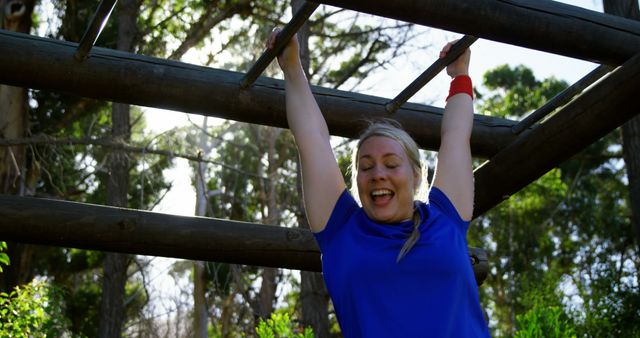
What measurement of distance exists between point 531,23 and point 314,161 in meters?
0.83

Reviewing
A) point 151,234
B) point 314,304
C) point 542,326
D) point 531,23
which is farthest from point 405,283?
point 314,304

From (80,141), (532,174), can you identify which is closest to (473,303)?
(532,174)

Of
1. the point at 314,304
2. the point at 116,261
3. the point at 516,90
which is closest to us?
the point at 314,304

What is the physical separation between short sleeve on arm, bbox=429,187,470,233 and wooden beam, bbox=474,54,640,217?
1.05 meters

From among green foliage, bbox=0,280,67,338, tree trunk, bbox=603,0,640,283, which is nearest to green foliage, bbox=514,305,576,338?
green foliage, bbox=0,280,67,338

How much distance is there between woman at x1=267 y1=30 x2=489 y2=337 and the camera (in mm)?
1711

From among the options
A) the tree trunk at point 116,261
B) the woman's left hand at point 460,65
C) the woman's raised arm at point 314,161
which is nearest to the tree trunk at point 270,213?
the tree trunk at point 116,261

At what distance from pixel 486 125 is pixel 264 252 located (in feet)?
3.43

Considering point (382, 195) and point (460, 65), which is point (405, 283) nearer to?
point (382, 195)

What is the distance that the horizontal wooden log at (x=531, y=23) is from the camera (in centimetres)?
214

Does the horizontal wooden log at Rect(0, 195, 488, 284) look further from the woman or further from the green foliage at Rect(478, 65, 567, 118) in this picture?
the green foliage at Rect(478, 65, 567, 118)

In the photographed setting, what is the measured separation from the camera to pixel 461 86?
2217mm

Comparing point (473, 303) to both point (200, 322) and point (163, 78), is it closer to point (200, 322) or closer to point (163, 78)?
point (163, 78)

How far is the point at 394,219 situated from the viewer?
1.88 meters
